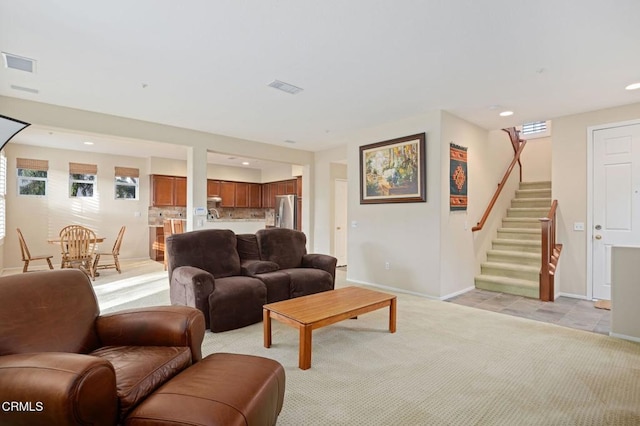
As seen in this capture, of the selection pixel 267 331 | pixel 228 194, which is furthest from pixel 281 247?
pixel 228 194

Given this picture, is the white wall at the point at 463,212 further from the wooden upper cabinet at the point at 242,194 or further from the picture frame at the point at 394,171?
the wooden upper cabinet at the point at 242,194

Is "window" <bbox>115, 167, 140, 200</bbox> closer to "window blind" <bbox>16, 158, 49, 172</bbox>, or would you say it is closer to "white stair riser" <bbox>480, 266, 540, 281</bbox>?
"window blind" <bbox>16, 158, 49, 172</bbox>

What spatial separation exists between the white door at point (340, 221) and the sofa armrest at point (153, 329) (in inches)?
214

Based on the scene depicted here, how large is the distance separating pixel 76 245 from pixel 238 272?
12.1 ft

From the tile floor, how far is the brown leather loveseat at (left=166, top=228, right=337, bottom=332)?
6.91 ft

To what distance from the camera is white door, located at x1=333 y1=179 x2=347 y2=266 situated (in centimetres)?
728

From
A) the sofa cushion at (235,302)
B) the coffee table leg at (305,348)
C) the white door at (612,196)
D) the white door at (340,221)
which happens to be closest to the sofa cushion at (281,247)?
the sofa cushion at (235,302)

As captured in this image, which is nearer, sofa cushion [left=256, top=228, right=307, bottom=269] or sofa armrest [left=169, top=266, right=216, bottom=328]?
Answer: sofa armrest [left=169, top=266, right=216, bottom=328]

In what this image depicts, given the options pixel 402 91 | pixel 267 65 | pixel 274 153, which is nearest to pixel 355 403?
pixel 267 65

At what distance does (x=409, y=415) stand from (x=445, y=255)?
3.00 m

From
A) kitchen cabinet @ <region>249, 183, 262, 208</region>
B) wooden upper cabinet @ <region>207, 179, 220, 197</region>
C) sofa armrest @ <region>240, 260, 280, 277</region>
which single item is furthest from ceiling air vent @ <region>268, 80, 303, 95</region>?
kitchen cabinet @ <region>249, 183, 262, 208</region>

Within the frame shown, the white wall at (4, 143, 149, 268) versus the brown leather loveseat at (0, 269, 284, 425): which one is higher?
the white wall at (4, 143, 149, 268)

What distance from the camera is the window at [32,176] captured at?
673cm

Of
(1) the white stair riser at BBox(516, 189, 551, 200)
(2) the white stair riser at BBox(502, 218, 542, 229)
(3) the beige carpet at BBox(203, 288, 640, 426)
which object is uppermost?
(1) the white stair riser at BBox(516, 189, 551, 200)
